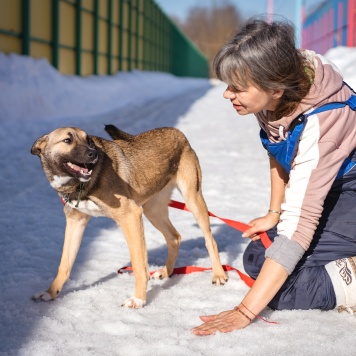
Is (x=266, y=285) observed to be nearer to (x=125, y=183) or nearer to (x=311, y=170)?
(x=311, y=170)

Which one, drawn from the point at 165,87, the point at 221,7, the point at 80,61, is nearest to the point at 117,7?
the point at 165,87

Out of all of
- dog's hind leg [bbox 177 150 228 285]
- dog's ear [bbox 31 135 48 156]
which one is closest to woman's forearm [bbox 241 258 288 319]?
dog's hind leg [bbox 177 150 228 285]

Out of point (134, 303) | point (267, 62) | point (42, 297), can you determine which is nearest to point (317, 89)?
point (267, 62)

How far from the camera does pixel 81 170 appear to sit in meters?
3.16

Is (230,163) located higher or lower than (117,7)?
lower

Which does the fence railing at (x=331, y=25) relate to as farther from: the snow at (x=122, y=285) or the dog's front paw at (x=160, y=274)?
the dog's front paw at (x=160, y=274)

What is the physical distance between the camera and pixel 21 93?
1094 centimetres

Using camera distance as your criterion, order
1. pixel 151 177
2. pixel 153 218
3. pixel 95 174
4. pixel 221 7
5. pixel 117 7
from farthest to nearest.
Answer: pixel 221 7
pixel 117 7
pixel 153 218
pixel 151 177
pixel 95 174

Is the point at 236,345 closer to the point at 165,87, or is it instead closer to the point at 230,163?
the point at 230,163

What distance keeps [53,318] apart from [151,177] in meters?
1.22

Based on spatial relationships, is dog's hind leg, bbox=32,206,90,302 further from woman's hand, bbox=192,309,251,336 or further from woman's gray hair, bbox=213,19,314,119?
woman's gray hair, bbox=213,19,314,119

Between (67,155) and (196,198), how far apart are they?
1155 mm

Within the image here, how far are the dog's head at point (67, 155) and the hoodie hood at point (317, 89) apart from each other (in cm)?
106

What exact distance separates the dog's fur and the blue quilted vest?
92 cm
